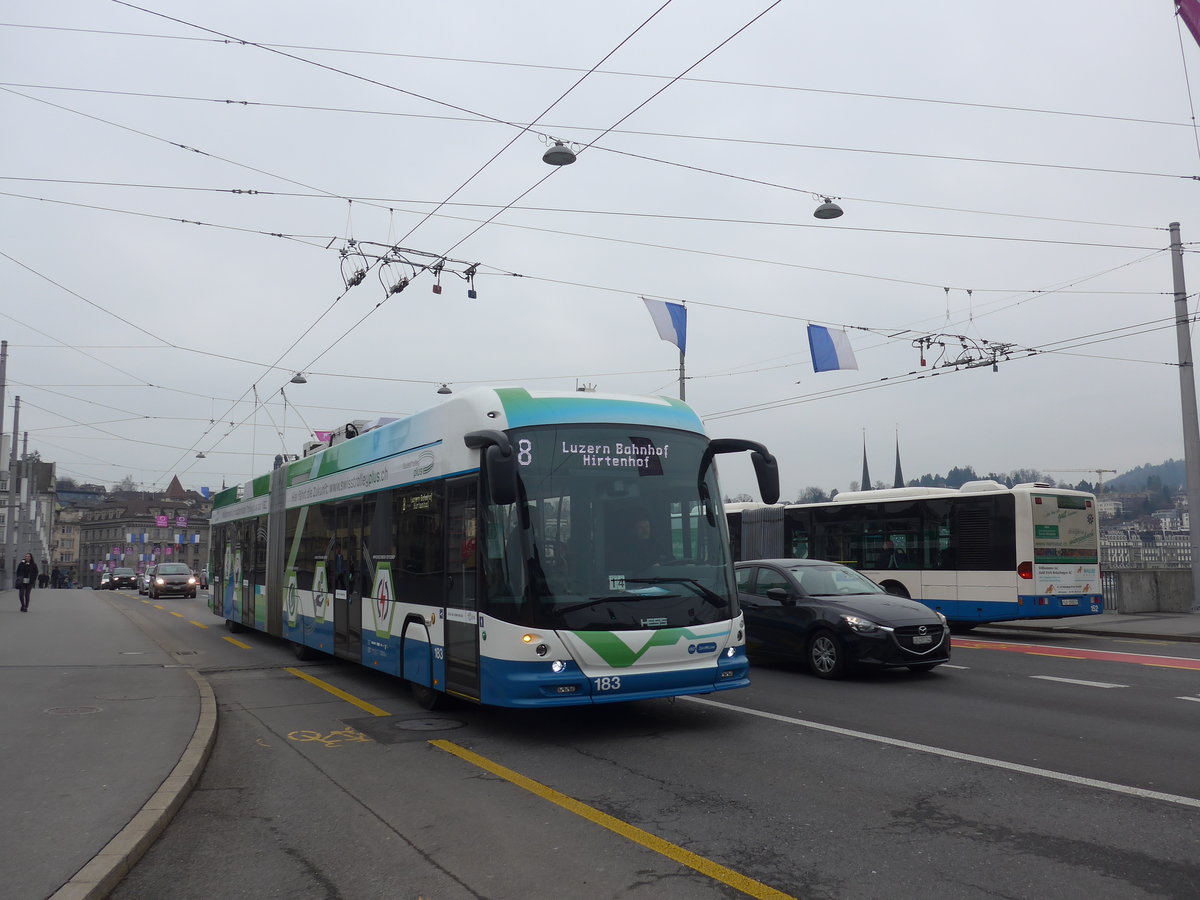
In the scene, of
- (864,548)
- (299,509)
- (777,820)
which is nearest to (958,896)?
(777,820)

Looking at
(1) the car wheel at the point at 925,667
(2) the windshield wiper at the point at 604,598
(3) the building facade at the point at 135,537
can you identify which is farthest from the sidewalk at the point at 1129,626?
(3) the building facade at the point at 135,537

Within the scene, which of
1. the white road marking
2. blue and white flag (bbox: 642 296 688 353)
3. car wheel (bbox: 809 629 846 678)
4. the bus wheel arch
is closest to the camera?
the white road marking

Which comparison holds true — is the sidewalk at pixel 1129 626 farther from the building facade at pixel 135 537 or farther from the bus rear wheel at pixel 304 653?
the building facade at pixel 135 537

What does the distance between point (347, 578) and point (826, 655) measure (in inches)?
243

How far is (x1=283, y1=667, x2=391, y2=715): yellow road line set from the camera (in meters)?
10.1

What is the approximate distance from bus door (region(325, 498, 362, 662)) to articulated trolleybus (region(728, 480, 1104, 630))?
475 inches

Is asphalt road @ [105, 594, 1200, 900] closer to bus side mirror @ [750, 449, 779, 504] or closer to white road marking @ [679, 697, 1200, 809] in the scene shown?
white road marking @ [679, 697, 1200, 809]

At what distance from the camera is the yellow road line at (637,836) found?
4.61m

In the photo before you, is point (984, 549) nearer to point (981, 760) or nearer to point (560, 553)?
point (981, 760)

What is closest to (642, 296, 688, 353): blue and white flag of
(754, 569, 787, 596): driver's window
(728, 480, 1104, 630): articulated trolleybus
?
(728, 480, 1104, 630): articulated trolleybus

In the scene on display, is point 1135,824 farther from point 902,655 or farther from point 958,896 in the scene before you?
point 902,655

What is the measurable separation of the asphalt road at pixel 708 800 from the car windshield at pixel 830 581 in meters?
2.27

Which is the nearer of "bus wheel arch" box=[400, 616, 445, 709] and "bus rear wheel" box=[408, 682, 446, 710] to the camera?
"bus wheel arch" box=[400, 616, 445, 709]

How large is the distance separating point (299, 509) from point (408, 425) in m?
5.08
